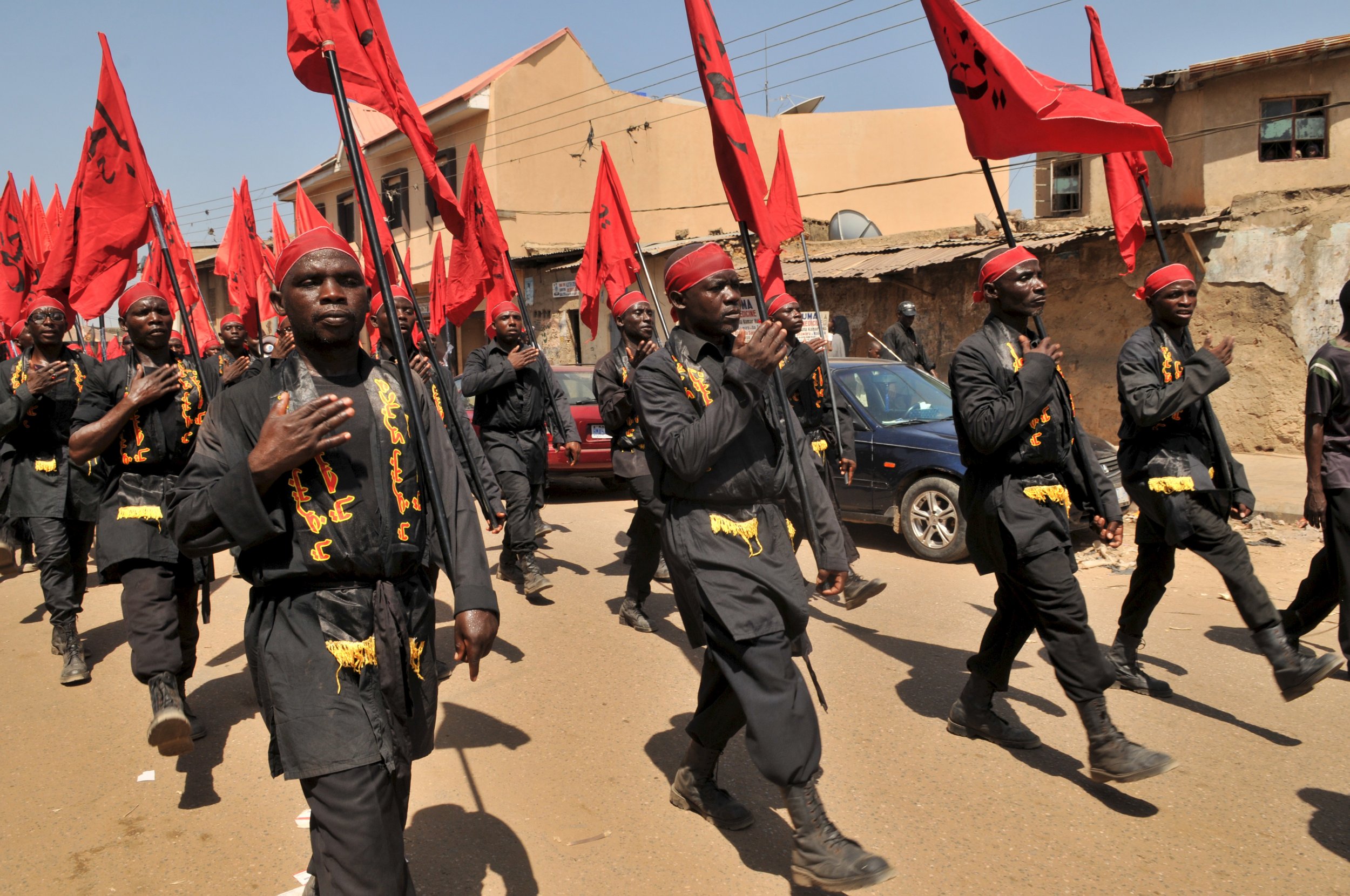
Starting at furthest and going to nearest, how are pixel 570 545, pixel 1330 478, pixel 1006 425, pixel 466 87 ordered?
pixel 466 87, pixel 570 545, pixel 1330 478, pixel 1006 425

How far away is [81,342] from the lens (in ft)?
34.0

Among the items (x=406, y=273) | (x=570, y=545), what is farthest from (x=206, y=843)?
(x=570, y=545)

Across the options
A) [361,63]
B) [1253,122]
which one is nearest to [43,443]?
[361,63]

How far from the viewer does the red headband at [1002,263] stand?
13.8ft

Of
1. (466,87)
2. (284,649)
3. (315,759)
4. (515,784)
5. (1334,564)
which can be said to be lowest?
(515,784)

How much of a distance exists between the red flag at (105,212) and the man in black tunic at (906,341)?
9.70 meters

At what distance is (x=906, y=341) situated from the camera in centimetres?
1327

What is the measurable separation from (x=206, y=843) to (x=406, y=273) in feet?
8.40

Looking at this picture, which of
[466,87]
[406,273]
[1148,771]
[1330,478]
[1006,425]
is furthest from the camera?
[466,87]

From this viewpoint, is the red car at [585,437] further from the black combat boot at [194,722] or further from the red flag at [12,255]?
the black combat boot at [194,722]

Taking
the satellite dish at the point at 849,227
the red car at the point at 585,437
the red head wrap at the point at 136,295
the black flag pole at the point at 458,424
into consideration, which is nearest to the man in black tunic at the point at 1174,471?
the black flag pole at the point at 458,424

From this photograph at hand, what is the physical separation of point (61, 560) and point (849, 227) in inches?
719

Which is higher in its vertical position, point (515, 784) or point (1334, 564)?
point (1334, 564)

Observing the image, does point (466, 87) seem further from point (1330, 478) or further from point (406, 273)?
point (1330, 478)
